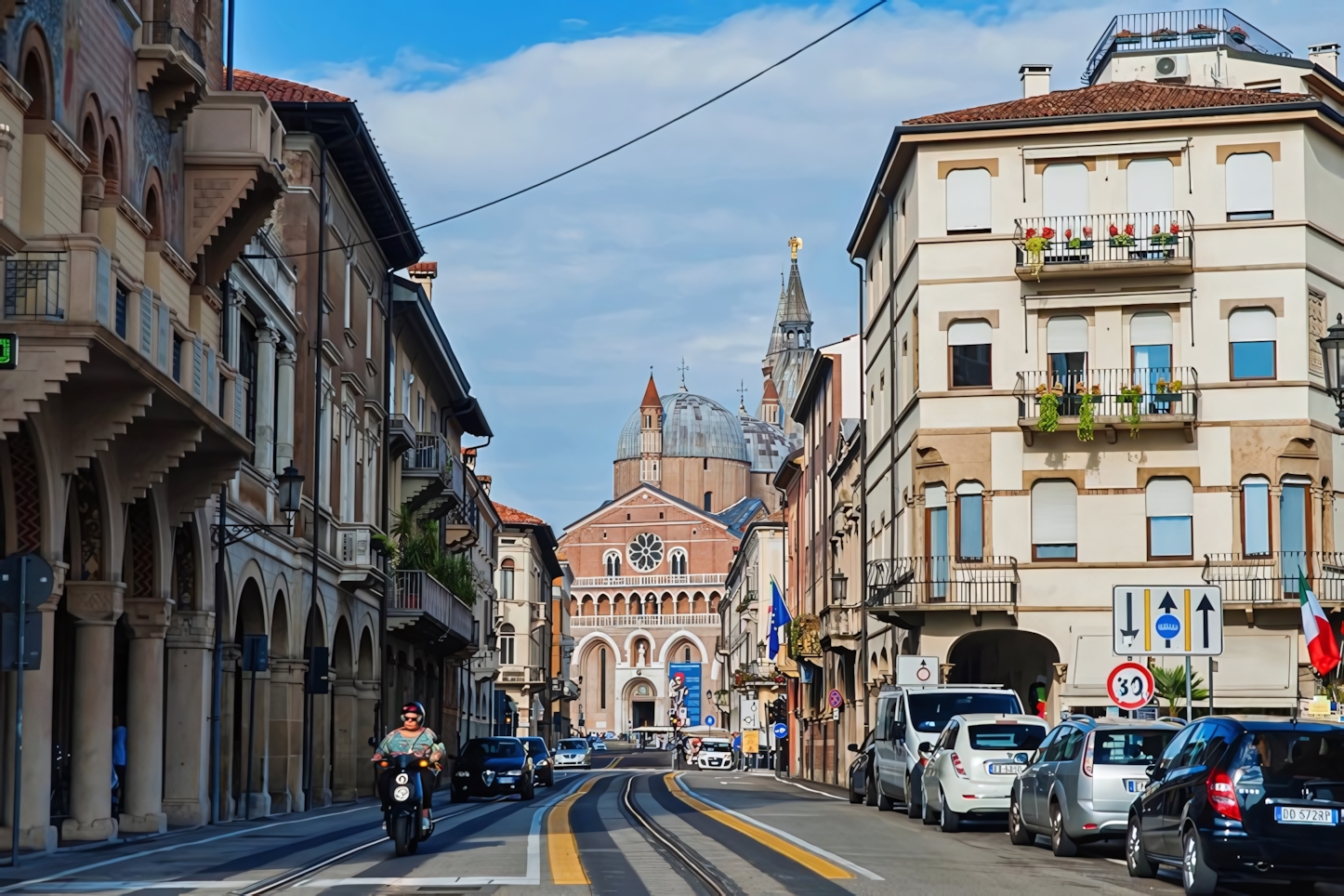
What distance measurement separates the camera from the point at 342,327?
4138 centimetres

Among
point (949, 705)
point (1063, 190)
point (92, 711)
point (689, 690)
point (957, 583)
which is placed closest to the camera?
point (92, 711)

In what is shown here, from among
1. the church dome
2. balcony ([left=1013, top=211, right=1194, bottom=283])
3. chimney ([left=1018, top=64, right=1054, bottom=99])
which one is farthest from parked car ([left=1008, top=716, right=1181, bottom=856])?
the church dome

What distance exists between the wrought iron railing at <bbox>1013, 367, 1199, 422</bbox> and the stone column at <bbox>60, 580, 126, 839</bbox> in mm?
23248

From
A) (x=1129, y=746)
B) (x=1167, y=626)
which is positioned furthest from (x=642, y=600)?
(x=1129, y=746)

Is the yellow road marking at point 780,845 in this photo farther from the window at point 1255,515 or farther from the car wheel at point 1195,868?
the window at point 1255,515

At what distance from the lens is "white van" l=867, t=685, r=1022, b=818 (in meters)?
29.9

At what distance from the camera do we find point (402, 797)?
62.1ft

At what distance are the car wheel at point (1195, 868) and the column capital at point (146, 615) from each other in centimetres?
1437

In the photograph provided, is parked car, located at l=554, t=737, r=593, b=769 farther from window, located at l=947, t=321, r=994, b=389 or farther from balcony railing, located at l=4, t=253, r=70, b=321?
balcony railing, located at l=4, t=253, r=70, b=321

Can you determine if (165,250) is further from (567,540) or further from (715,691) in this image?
(567,540)

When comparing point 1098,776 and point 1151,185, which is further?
point 1151,185

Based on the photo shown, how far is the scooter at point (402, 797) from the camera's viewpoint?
18.8m

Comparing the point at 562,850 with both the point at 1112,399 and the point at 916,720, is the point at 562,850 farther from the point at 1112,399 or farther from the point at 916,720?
the point at 1112,399

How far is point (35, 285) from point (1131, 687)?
14005 mm
